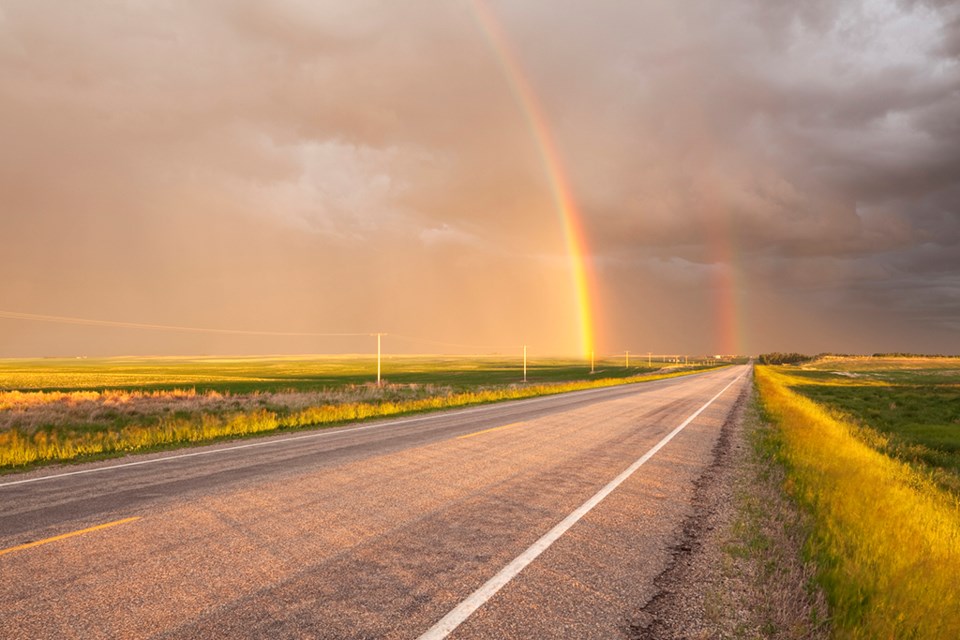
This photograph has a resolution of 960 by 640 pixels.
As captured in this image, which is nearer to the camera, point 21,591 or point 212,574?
point 21,591

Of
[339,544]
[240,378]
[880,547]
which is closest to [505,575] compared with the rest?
[339,544]

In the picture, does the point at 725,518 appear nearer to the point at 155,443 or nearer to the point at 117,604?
the point at 117,604

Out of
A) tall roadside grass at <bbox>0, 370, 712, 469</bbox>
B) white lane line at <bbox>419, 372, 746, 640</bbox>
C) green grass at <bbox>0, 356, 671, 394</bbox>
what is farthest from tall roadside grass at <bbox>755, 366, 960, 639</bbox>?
green grass at <bbox>0, 356, 671, 394</bbox>

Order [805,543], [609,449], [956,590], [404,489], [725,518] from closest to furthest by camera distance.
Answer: [956,590], [805,543], [725,518], [404,489], [609,449]

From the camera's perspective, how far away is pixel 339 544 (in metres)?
4.91

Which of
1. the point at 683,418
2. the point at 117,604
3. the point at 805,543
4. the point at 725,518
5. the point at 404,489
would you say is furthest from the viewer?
the point at 683,418

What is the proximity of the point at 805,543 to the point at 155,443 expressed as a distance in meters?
13.2

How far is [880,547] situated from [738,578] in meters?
1.65

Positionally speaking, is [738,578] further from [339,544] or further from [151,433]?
[151,433]

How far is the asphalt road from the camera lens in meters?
3.52

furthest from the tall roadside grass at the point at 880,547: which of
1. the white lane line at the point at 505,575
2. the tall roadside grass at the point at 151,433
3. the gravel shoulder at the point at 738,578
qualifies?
the tall roadside grass at the point at 151,433

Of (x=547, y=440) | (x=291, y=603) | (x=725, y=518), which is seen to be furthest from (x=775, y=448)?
(x=291, y=603)

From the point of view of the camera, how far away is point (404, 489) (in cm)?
706

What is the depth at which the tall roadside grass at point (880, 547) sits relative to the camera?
11.6 ft
